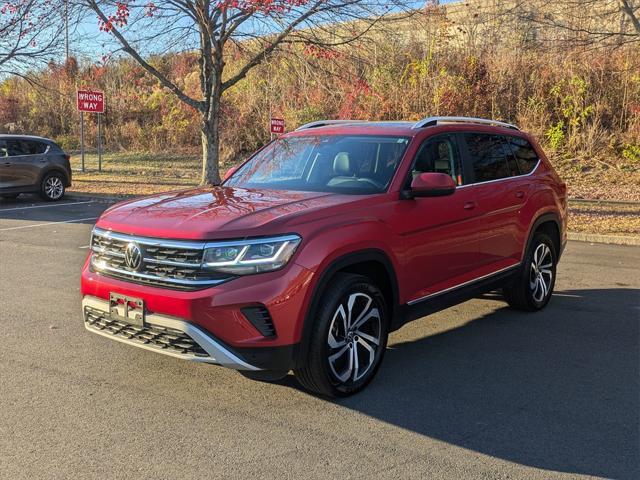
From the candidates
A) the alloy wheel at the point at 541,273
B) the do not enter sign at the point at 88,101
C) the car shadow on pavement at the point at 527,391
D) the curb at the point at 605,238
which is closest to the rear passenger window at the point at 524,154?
the alloy wheel at the point at 541,273

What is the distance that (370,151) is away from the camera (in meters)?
5.06

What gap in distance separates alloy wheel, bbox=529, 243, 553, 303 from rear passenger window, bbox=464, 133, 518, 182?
90 centimetres

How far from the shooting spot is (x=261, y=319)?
3.76 metres

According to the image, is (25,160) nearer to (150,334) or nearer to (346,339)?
(150,334)

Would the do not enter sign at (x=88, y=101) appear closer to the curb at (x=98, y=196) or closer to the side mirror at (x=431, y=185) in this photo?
the curb at (x=98, y=196)

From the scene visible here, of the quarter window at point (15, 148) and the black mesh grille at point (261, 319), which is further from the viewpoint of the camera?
the quarter window at point (15, 148)

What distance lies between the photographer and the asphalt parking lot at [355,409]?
3404 mm

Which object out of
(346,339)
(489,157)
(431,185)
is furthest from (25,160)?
(346,339)

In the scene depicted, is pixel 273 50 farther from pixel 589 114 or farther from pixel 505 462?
pixel 505 462

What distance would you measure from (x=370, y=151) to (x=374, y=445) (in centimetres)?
235

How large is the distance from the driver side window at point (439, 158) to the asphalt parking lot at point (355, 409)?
57.0 inches

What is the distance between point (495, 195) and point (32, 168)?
13.5 m

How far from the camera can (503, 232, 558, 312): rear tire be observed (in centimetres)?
624

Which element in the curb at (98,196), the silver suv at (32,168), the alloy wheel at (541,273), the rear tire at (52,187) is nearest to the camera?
the alloy wheel at (541,273)
